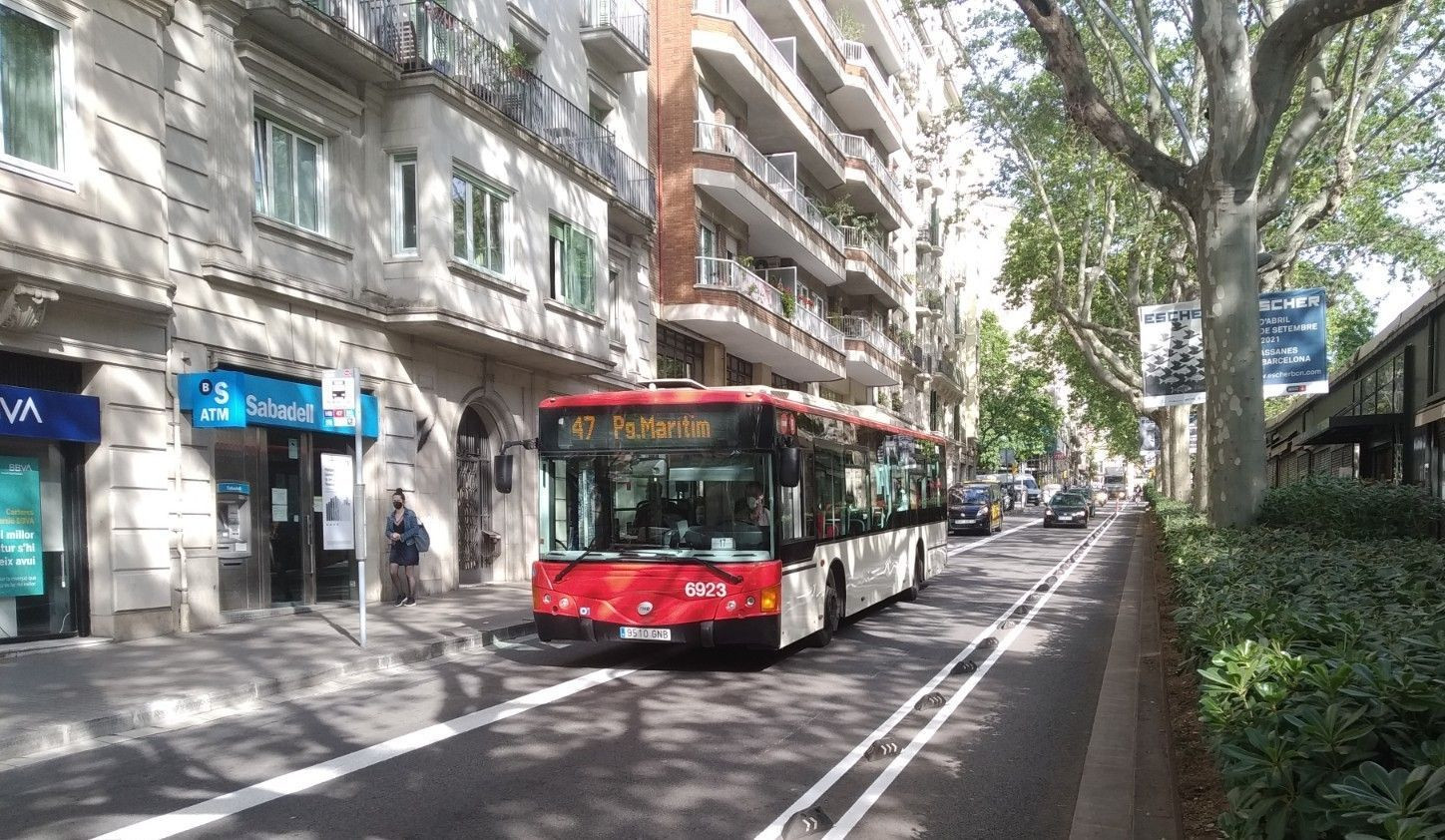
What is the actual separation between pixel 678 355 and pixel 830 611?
15330 mm

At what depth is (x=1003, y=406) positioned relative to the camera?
82000 millimetres

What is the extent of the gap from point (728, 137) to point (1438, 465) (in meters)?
16.1

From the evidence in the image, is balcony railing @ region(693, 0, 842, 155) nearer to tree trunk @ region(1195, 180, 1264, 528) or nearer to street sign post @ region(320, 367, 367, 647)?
tree trunk @ region(1195, 180, 1264, 528)

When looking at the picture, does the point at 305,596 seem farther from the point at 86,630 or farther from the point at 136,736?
the point at 136,736

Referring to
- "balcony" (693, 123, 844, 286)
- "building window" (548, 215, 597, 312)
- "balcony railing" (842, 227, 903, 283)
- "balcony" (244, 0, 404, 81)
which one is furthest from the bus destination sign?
"balcony railing" (842, 227, 903, 283)

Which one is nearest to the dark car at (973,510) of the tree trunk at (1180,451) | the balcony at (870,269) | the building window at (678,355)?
the tree trunk at (1180,451)

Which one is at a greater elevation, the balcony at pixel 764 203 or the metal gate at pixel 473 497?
the balcony at pixel 764 203

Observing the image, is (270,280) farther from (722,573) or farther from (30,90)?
(722,573)

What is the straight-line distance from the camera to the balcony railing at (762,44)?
81.4 feet

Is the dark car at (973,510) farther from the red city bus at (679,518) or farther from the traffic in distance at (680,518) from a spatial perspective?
the red city bus at (679,518)

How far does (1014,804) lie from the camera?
228 inches

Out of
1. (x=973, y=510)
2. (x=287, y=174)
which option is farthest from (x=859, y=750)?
A: (x=973, y=510)

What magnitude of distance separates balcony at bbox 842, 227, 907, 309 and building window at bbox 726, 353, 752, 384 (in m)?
6.92

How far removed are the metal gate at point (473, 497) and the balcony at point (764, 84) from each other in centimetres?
1137
